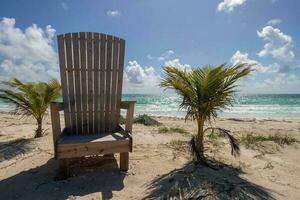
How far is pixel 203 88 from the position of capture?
3906 mm

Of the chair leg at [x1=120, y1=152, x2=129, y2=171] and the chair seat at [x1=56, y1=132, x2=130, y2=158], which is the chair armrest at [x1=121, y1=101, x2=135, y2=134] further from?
the chair leg at [x1=120, y1=152, x2=129, y2=171]

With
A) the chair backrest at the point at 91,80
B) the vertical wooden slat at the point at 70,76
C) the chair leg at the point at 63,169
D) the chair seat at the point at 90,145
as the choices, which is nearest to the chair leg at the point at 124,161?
the chair seat at the point at 90,145

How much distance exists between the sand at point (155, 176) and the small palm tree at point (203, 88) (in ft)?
1.67

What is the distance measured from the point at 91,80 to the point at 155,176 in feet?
5.83

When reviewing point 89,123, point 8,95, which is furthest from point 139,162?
point 8,95

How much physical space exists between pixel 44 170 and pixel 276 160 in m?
3.96

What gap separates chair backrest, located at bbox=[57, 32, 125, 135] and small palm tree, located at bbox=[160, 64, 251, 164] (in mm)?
837

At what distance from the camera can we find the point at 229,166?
158 inches

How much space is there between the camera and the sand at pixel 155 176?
308 centimetres

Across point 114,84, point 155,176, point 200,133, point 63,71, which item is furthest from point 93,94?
point 200,133

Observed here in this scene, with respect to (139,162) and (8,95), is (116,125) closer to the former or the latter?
(139,162)

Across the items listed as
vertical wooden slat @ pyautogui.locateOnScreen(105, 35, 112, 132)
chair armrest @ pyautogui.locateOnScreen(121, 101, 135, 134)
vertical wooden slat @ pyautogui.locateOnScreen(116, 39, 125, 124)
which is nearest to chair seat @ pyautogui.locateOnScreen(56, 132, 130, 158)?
chair armrest @ pyautogui.locateOnScreen(121, 101, 135, 134)

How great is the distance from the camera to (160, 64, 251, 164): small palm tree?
389 cm

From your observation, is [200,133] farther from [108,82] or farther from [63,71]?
[63,71]
